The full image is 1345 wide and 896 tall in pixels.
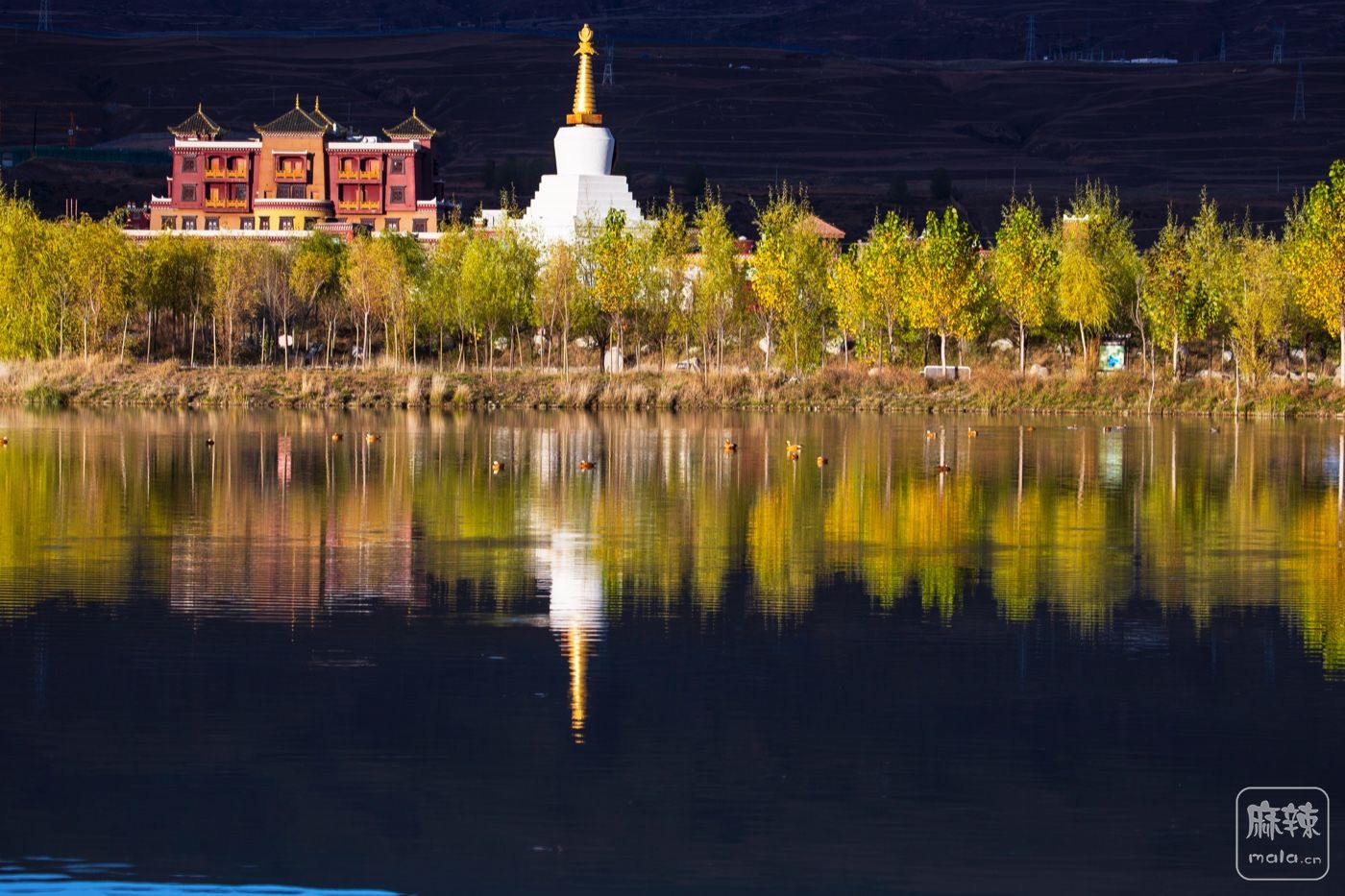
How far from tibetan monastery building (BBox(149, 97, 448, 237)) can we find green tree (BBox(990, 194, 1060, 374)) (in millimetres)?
34130

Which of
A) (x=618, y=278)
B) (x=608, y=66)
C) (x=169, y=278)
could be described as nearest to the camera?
(x=618, y=278)

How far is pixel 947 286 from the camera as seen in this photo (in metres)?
56.5

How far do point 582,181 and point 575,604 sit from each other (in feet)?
191

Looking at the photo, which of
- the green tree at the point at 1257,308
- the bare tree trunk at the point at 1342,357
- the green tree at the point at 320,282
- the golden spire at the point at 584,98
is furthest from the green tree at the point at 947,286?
the golden spire at the point at 584,98

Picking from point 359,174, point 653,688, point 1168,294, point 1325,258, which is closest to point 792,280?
point 1168,294

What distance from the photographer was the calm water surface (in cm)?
1054

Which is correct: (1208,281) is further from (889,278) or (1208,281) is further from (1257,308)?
(889,278)

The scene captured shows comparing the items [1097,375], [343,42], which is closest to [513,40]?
[343,42]

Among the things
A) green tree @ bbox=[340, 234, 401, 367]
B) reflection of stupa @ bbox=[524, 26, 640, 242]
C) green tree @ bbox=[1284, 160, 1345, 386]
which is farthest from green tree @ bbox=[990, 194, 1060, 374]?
green tree @ bbox=[340, 234, 401, 367]

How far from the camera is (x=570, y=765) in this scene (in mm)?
11977

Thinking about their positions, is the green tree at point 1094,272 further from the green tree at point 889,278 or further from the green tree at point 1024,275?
the green tree at point 889,278

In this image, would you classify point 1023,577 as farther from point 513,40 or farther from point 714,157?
point 513,40

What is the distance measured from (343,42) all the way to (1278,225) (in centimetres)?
9920

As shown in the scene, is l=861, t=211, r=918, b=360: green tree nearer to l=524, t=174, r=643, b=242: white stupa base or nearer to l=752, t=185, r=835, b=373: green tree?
l=752, t=185, r=835, b=373: green tree
